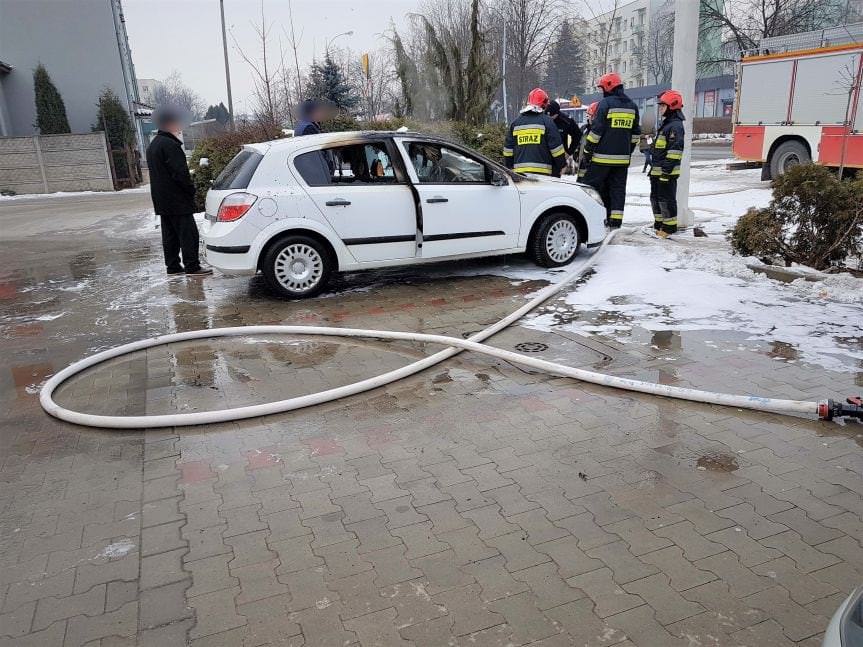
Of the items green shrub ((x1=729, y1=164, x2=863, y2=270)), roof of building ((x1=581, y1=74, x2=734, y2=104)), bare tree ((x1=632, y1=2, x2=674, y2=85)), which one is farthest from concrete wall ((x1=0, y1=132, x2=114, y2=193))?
bare tree ((x1=632, y1=2, x2=674, y2=85))

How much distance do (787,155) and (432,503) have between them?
16.5 m

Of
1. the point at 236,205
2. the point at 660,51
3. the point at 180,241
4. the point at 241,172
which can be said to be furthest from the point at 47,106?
the point at 660,51

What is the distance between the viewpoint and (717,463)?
3.78m

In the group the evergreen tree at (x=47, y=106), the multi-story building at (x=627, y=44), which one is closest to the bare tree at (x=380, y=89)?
the evergreen tree at (x=47, y=106)

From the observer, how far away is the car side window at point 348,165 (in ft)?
23.9

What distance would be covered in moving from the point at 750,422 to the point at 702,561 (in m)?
1.60

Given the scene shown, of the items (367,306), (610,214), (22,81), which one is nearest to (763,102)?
(610,214)

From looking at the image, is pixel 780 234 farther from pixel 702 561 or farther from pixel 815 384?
pixel 702 561

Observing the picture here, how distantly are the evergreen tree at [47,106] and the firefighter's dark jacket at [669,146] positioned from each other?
2723cm

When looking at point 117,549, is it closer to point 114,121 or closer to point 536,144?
point 536,144

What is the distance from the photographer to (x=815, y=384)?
4.76 metres

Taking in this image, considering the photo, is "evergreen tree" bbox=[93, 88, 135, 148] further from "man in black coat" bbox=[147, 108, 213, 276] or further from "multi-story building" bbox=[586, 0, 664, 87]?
"multi-story building" bbox=[586, 0, 664, 87]

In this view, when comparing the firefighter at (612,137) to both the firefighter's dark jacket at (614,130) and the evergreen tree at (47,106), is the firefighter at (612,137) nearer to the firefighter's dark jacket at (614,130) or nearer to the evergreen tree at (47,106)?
the firefighter's dark jacket at (614,130)

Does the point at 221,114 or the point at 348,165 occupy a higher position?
the point at 221,114
